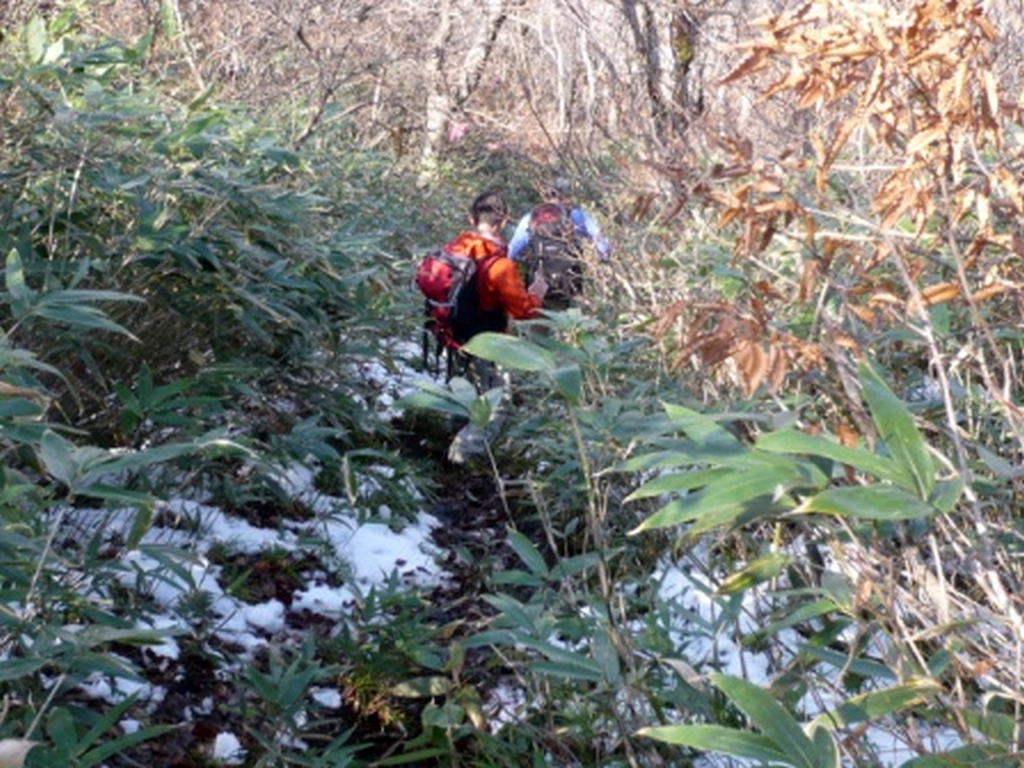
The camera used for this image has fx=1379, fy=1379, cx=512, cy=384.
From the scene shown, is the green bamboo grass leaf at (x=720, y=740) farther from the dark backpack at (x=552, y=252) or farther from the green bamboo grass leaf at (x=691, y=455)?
the dark backpack at (x=552, y=252)

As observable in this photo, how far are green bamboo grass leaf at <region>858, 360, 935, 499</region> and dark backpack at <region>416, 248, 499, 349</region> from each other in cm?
584

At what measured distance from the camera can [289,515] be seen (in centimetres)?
607

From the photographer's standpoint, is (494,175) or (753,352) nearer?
(753,352)

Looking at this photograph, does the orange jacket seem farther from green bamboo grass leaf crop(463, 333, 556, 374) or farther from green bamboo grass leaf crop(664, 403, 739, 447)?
green bamboo grass leaf crop(664, 403, 739, 447)

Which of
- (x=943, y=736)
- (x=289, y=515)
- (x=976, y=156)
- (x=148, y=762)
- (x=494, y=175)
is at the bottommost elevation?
(x=494, y=175)

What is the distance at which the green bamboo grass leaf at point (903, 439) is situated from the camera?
1876 mm

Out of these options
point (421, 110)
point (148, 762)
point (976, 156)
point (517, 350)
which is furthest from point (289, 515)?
point (421, 110)

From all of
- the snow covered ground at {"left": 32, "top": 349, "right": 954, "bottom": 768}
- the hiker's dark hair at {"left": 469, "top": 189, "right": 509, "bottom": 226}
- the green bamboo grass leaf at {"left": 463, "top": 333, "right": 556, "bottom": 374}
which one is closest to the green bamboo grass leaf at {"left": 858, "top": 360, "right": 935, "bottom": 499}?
the green bamboo grass leaf at {"left": 463, "top": 333, "right": 556, "bottom": 374}

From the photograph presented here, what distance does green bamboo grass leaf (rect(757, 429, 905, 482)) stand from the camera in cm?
184

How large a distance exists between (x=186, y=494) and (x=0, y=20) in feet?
7.18

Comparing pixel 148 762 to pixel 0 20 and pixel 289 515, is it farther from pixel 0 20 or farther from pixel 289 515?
pixel 0 20

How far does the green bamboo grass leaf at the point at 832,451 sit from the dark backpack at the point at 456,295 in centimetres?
587

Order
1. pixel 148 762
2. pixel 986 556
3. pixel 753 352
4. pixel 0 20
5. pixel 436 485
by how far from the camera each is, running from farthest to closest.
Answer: pixel 436 485 < pixel 0 20 < pixel 148 762 < pixel 753 352 < pixel 986 556

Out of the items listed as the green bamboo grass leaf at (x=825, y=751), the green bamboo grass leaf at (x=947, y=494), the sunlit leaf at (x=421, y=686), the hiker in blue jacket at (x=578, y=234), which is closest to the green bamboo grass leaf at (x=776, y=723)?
the green bamboo grass leaf at (x=825, y=751)
